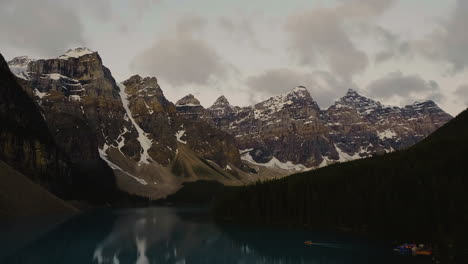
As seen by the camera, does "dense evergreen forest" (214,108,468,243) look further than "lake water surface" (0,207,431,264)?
Yes

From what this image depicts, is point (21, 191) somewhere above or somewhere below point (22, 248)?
above

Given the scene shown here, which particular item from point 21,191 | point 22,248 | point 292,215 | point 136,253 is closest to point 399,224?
point 292,215

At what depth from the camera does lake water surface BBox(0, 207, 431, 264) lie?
8406cm

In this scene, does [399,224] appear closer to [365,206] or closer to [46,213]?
[365,206]

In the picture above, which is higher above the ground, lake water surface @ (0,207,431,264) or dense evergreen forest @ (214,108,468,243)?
dense evergreen forest @ (214,108,468,243)

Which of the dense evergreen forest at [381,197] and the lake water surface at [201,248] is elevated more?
the dense evergreen forest at [381,197]

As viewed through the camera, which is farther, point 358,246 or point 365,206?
point 365,206

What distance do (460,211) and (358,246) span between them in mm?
23645

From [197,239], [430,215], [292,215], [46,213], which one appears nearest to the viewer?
[430,215]

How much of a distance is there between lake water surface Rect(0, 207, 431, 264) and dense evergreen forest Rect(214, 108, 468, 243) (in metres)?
10.8

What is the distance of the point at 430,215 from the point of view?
10650 centimetres

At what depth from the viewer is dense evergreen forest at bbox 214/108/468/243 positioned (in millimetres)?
106000

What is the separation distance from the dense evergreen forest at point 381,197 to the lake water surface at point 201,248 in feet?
35.5

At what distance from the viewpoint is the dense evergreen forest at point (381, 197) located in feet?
348
